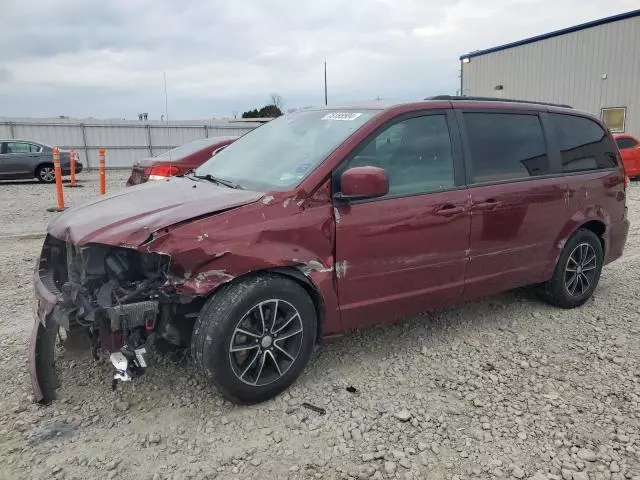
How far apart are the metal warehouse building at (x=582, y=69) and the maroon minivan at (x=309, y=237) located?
17.5m

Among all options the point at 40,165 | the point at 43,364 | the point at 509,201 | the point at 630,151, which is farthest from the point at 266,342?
the point at 40,165

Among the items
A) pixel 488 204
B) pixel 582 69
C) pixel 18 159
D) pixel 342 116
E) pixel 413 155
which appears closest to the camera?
pixel 413 155

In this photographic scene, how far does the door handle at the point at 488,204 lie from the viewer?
149 inches

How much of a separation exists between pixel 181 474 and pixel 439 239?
2177 millimetres

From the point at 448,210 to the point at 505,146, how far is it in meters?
0.88

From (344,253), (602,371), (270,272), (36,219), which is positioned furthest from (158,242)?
(36,219)

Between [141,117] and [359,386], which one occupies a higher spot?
[141,117]

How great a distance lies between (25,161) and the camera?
16.0 m

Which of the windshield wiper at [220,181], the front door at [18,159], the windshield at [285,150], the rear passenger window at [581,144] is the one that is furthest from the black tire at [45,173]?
the rear passenger window at [581,144]

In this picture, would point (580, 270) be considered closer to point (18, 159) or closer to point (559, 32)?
point (18, 159)

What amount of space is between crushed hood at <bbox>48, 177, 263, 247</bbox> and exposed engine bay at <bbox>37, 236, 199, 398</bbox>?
4.4 inches

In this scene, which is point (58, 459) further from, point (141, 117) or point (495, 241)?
point (141, 117)

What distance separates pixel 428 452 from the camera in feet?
8.86

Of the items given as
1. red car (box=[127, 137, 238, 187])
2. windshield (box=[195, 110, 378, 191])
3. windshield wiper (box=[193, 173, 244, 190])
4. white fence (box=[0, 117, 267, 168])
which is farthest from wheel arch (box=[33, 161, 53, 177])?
windshield wiper (box=[193, 173, 244, 190])
